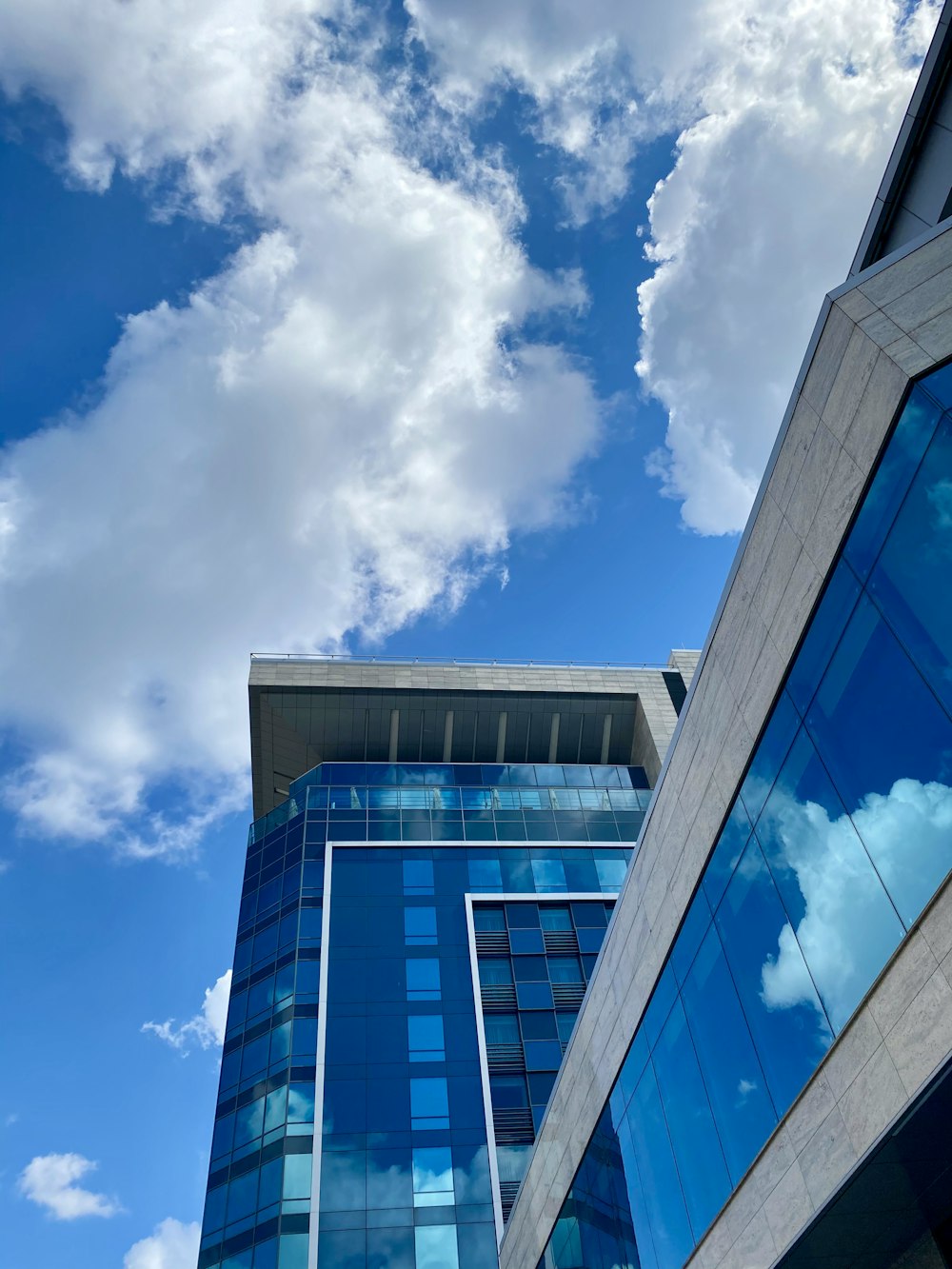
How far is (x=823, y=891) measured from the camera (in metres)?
14.2

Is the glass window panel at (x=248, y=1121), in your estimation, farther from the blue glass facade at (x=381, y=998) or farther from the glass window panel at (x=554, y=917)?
the glass window panel at (x=554, y=917)

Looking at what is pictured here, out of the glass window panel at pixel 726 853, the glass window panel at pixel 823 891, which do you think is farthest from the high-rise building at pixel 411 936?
the glass window panel at pixel 823 891

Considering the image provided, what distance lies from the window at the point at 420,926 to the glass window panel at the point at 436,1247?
13.1m

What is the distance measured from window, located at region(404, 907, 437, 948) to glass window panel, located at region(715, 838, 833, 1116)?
3323cm

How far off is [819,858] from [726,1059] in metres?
5.44

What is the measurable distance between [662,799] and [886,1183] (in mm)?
9139

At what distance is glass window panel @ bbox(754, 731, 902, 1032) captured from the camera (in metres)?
12.9

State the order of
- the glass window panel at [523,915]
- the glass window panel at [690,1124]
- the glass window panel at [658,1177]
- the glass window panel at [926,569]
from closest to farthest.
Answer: the glass window panel at [926,569]
the glass window panel at [690,1124]
the glass window panel at [658,1177]
the glass window panel at [523,915]

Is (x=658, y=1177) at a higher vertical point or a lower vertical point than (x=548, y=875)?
lower

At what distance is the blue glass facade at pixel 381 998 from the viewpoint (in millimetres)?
38031

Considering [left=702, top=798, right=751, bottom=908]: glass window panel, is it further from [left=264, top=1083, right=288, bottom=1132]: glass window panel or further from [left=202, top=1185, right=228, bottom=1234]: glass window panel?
[left=202, top=1185, right=228, bottom=1234]: glass window panel

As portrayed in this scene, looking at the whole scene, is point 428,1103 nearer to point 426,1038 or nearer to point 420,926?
point 426,1038

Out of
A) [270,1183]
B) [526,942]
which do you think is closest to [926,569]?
[270,1183]

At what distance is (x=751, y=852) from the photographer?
16.5 metres
